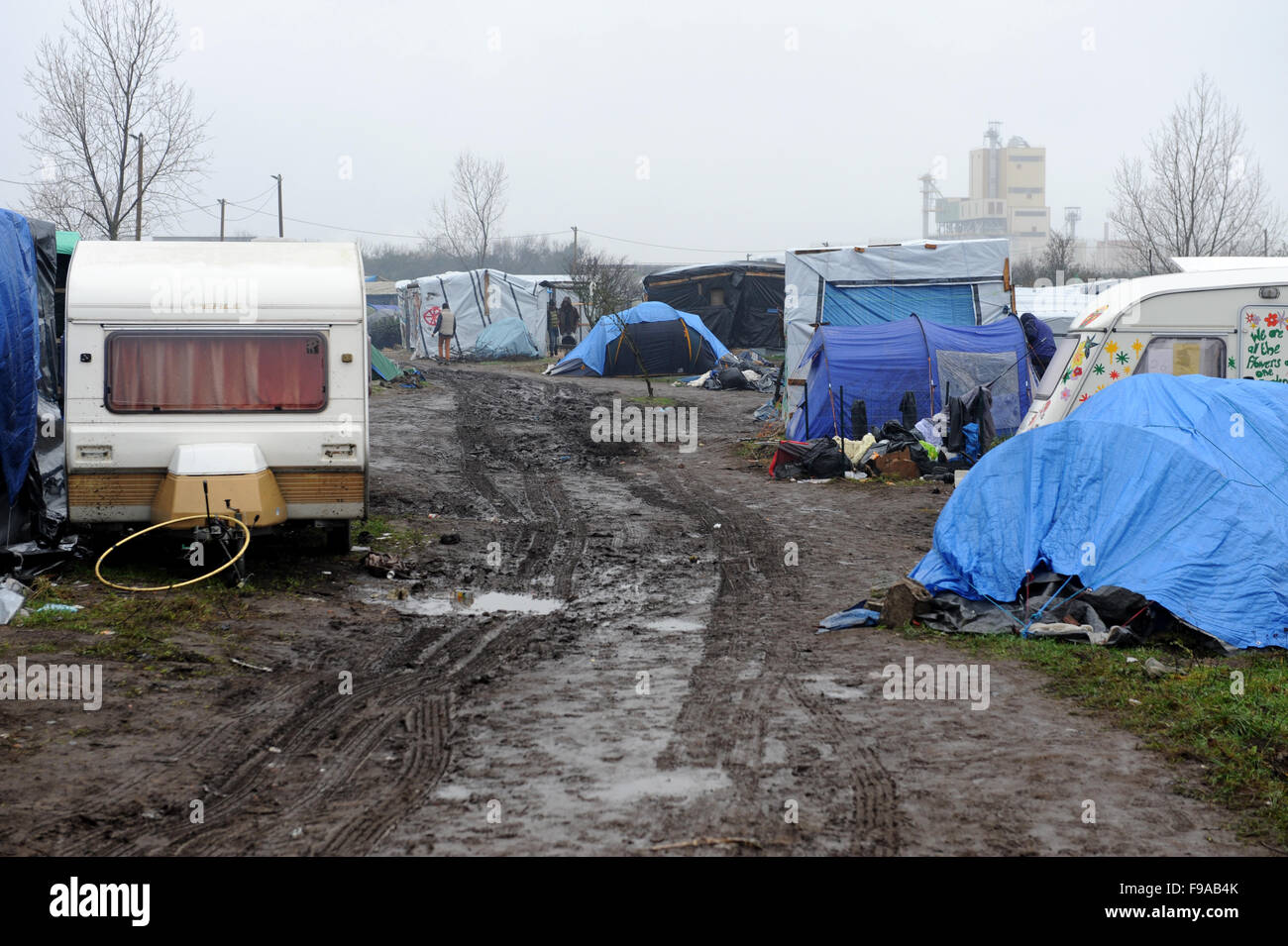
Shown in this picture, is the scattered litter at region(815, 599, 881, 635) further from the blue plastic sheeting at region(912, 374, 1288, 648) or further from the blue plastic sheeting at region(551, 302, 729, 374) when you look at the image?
the blue plastic sheeting at region(551, 302, 729, 374)

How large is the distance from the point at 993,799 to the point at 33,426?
29.9ft

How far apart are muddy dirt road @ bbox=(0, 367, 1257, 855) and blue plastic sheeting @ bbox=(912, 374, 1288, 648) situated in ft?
3.90

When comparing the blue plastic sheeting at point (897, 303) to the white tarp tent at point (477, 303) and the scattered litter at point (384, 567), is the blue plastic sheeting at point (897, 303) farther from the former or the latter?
the white tarp tent at point (477, 303)

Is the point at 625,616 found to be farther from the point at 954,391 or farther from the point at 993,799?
the point at 954,391

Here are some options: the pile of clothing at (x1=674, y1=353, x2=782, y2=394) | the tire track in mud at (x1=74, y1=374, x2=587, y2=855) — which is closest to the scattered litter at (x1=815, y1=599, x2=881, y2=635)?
the tire track in mud at (x1=74, y1=374, x2=587, y2=855)

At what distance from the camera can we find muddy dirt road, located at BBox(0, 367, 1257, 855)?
4.73 meters

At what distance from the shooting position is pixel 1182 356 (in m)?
12.9

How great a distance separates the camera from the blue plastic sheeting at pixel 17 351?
32.1 feet

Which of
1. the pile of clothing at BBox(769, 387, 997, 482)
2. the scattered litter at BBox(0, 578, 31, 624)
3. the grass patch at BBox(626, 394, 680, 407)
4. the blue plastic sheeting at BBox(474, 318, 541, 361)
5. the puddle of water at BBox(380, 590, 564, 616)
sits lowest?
the puddle of water at BBox(380, 590, 564, 616)

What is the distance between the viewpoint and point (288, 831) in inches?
186

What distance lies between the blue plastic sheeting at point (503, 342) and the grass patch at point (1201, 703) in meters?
32.6

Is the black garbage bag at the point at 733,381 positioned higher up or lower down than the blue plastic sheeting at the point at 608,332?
lower down

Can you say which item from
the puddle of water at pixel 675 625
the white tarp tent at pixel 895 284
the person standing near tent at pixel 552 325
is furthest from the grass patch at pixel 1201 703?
the person standing near tent at pixel 552 325
